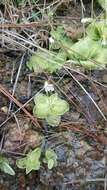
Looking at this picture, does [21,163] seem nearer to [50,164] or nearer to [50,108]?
[50,164]

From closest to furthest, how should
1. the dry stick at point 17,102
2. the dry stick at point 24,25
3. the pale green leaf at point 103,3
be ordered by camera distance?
1. the dry stick at point 17,102
2. the dry stick at point 24,25
3. the pale green leaf at point 103,3

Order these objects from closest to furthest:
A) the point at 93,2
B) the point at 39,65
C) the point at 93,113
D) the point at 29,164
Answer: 1. the point at 29,164
2. the point at 93,113
3. the point at 39,65
4. the point at 93,2

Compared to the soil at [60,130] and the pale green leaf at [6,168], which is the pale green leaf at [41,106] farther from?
the pale green leaf at [6,168]

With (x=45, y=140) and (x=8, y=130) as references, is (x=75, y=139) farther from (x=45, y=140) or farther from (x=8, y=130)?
(x=8, y=130)

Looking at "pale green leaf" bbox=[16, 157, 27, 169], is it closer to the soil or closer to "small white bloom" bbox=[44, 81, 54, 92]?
the soil

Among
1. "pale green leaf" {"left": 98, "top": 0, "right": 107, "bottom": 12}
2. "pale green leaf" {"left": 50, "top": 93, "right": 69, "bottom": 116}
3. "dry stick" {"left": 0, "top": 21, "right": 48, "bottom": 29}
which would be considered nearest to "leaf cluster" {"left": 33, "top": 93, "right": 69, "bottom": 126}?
"pale green leaf" {"left": 50, "top": 93, "right": 69, "bottom": 116}

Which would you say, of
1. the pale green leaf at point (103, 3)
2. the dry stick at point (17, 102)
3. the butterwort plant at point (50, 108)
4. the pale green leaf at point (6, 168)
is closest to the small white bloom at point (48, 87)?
the butterwort plant at point (50, 108)

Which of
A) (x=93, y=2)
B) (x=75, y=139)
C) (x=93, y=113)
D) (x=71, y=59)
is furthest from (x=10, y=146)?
(x=93, y=2)

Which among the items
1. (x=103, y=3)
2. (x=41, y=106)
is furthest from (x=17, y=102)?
(x=103, y=3)

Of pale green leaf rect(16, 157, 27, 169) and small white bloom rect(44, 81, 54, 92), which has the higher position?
small white bloom rect(44, 81, 54, 92)

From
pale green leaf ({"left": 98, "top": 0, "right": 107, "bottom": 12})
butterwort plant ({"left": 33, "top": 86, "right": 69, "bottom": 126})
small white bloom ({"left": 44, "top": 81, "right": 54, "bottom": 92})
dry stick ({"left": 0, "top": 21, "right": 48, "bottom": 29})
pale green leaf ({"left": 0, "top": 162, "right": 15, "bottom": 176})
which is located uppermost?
pale green leaf ({"left": 98, "top": 0, "right": 107, "bottom": 12})

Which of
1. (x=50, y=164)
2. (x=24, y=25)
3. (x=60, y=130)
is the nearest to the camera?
(x=50, y=164)
